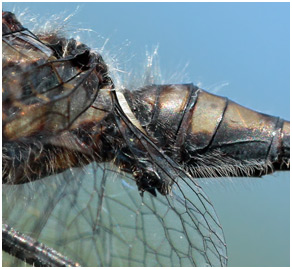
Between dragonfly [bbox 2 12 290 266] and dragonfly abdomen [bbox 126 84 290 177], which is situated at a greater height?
dragonfly abdomen [bbox 126 84 290 177]

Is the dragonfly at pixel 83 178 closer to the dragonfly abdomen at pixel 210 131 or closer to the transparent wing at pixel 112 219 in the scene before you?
the transparent wing at pixel 112 219

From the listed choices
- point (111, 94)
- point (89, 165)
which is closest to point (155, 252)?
point (89, 165)

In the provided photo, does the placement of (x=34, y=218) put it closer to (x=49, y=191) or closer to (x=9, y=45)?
(x=49, y=191)

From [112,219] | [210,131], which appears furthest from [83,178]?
[210,131]

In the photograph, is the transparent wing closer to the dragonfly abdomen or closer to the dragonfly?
the dragonfly

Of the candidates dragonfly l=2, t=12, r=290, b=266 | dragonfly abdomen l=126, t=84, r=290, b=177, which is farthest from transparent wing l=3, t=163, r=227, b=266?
dragonfly abdomen l=126, t=84, r=290, b=177

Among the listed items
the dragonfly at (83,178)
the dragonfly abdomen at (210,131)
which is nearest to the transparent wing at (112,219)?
the dragonfly at (83,178)

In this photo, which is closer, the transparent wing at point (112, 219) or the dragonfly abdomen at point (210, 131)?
the transparent wing at point (112, 219)

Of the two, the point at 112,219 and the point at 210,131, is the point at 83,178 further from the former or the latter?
the point at 210,131
